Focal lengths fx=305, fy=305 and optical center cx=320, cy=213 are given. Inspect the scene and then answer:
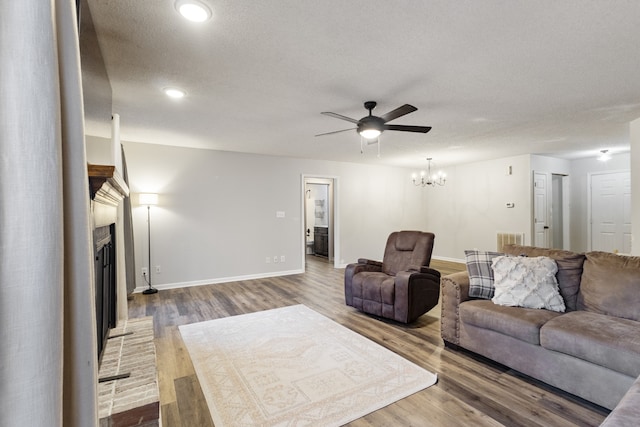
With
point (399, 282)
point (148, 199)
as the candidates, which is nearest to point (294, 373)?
point (399, 282)

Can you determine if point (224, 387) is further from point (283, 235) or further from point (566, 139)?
point (566, 139)

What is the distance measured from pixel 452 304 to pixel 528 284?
638mm

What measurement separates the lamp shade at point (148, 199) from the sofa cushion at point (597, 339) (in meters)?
5.02

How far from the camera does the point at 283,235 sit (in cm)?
620

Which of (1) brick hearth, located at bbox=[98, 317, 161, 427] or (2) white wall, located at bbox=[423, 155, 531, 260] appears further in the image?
(2) white wall, located at bbox=[423, 155, 531, 260]

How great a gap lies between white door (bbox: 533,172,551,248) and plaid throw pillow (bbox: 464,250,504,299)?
4.41 metres

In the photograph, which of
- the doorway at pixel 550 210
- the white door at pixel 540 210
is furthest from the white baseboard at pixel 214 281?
the doorway at pixel 550 210

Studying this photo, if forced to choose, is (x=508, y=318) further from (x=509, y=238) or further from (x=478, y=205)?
(x=478, y=205)

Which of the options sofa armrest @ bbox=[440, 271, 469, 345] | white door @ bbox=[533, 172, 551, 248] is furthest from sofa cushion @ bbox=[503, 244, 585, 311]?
white door @ bbox=[533, 172, 551, 248]

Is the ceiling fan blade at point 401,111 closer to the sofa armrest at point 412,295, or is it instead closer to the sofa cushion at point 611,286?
the sofa armrest at point 412,295

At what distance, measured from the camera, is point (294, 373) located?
243 centimetres

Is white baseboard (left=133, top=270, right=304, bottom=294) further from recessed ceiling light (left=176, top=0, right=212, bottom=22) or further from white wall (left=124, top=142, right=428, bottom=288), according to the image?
recessed ceiling light (left=176, top=0, right=212, bottom=22)

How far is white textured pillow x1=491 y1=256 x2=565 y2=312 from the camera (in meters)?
2.48

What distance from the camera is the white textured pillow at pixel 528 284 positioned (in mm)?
2479
